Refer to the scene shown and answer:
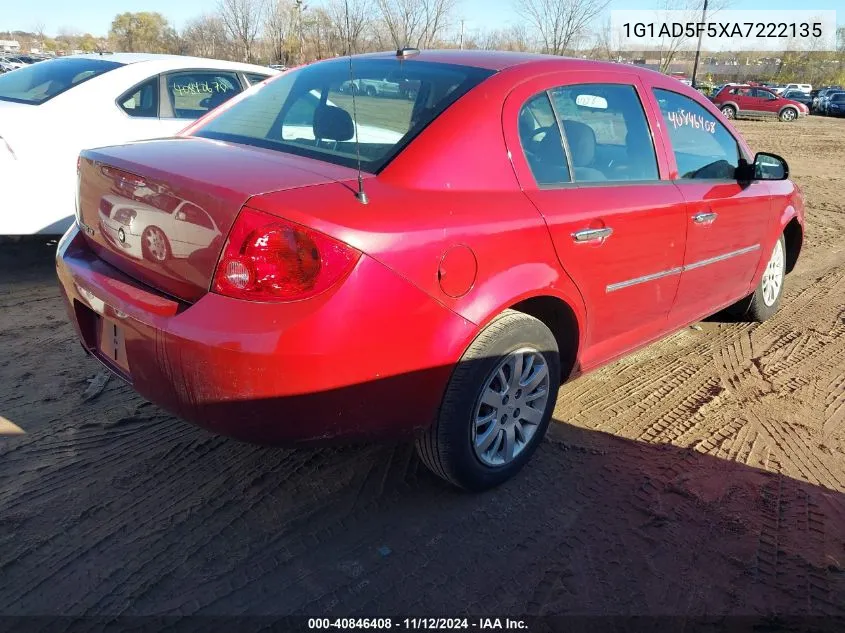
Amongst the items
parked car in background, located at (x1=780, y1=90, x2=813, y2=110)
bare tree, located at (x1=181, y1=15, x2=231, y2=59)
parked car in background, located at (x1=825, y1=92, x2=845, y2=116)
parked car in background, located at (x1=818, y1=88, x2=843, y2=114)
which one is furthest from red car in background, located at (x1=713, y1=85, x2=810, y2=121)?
bare tree, located at (x1=181, y1=15, x2=231, y2=59)

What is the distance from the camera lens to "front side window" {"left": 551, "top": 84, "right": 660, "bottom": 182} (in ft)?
9.74

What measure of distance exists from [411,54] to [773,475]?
2526 millimetres

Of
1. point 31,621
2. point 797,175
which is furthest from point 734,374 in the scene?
point 797,175

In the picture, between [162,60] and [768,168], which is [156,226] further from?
[162,60]

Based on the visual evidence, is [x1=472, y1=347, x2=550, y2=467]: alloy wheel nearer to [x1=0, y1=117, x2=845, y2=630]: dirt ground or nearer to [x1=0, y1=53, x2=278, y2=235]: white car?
[x1=0, y1=117, x2=845, y2=630]: dirt ground

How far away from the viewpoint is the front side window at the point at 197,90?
5.77 m

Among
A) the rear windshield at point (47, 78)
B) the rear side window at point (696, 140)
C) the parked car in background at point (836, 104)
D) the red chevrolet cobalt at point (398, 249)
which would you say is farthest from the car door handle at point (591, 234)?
the parked car in background at point (836, 104)

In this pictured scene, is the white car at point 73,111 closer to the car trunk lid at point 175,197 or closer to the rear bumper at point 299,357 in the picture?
the car trunk lid at point 175,197

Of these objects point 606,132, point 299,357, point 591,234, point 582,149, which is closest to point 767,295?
point 606,132

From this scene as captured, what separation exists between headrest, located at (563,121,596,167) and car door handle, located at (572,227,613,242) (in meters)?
0.32

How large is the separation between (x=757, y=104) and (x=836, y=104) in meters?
7.83

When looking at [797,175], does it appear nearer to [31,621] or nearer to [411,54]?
[411,54]

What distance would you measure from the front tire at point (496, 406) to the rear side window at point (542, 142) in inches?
23.9

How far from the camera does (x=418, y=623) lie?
2137mm
